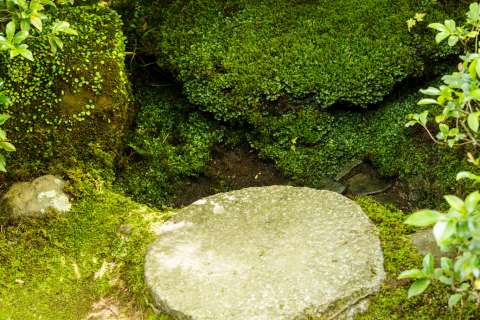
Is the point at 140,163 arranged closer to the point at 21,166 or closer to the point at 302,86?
the point at 21,166

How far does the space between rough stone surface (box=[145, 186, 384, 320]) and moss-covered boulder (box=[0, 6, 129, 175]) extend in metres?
0.99

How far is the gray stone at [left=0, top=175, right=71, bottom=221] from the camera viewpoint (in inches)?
158

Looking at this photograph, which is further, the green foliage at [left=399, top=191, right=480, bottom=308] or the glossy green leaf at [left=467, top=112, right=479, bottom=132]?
the glossy green leaf at [left=467, top=112, right=479, bottom=132]

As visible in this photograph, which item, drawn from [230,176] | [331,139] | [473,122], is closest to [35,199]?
[230,176]

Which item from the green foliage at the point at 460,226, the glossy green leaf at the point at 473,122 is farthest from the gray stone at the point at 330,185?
the green foliage at the point at 460,226

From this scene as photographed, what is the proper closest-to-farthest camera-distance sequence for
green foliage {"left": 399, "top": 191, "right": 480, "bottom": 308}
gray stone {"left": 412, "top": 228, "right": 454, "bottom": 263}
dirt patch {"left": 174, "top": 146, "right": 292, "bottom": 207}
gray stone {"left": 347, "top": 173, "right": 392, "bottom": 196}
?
green foliage {"left": 399, "top": 191, "right": 480, "bottom": 308} < gray stone {"left": 412, "top": 228, "right": 454, "bottom": 263} < gray stone {"left": 347, "top": 173, "right": 392, "bottom": 196} < dirt patch {"left": 174, "top": 146, "right": 292, "bottom": 207}

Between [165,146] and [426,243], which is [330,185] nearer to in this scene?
[426,243]

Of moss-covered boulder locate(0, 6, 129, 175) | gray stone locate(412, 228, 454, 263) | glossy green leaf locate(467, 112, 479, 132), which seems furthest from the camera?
moss-covered boulder locate(0, 6, 129, 175)

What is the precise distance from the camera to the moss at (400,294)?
3023mm

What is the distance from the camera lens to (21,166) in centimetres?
422

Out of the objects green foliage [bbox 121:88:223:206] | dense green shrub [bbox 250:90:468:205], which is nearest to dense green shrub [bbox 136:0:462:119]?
dense green shrub [bbox 250:90:468:205]

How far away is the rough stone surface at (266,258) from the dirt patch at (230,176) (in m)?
0.71

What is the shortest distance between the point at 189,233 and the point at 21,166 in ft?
4.74

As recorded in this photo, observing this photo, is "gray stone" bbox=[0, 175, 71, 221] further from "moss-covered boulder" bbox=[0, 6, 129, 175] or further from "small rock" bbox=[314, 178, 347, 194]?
"small rock" bbox=[314, 178, 347, 194]
